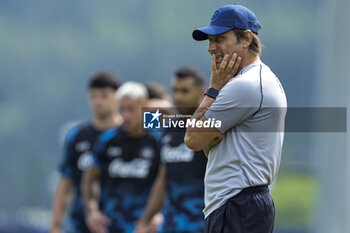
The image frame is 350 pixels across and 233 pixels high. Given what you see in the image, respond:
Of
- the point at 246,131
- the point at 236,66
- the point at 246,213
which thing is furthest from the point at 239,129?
the point at 246,213

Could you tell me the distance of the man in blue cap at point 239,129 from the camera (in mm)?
3719

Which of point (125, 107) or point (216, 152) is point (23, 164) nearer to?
point (125, 107)

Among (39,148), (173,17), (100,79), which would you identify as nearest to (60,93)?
(39,148)

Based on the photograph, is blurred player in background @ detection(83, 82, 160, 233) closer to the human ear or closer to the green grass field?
the human ear

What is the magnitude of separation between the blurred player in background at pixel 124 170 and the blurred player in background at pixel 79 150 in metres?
0.46

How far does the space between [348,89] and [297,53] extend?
1580mm

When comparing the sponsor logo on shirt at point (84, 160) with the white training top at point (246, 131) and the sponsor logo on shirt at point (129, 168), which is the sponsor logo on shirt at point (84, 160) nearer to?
the sponsor logo on shirt at point (129, 168)

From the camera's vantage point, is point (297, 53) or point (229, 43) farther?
point (297, 53)

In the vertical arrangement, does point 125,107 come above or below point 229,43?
Answer: below

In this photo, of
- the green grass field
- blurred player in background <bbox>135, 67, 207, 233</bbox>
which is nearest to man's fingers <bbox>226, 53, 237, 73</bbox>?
blurred player in background <bbox>135, 67, 207, 233</bbox>

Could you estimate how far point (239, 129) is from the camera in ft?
12.4

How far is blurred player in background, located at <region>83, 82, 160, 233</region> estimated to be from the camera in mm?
6742

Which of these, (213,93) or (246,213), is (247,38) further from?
(246,213)

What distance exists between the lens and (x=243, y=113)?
3.72 m
